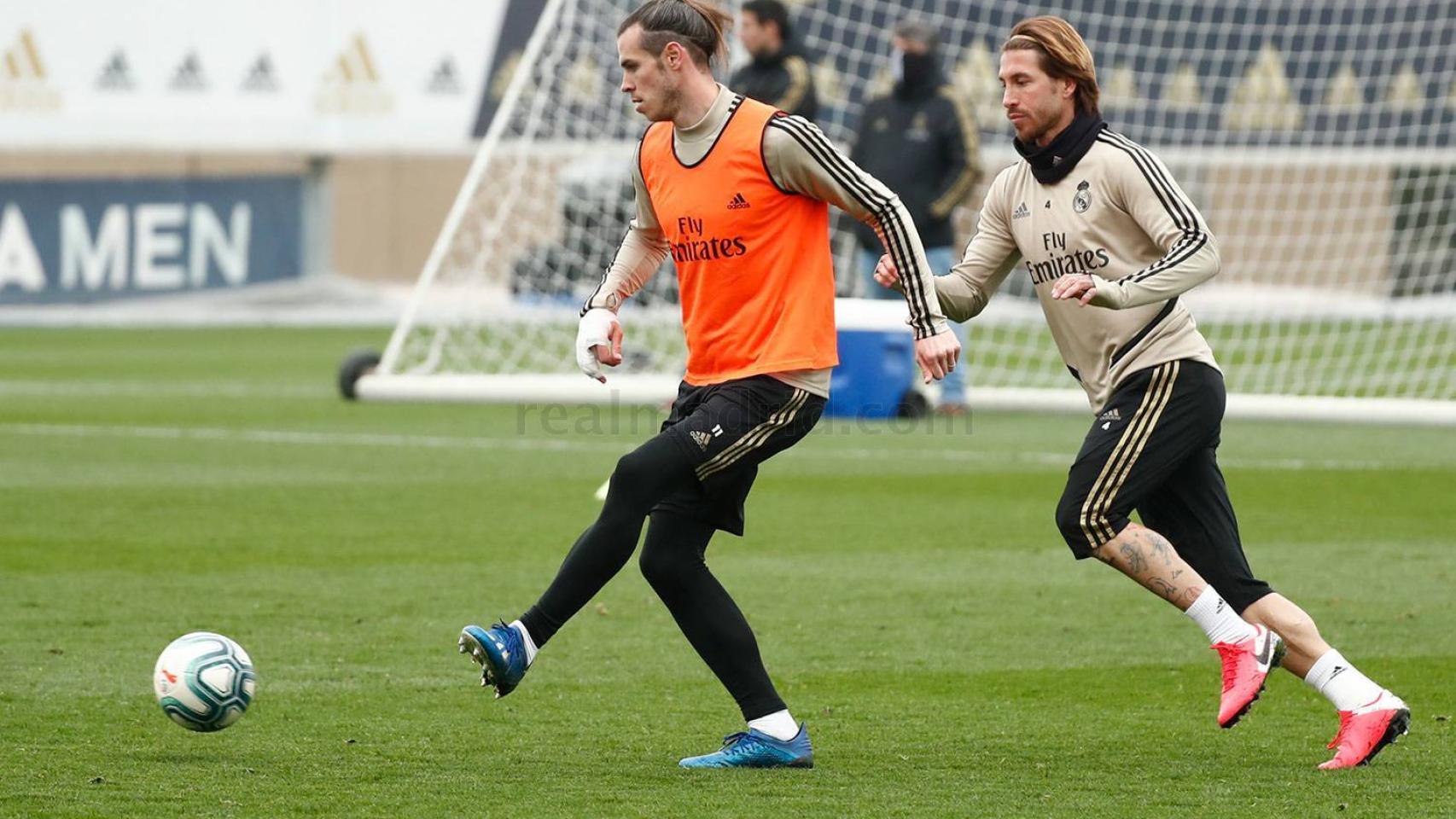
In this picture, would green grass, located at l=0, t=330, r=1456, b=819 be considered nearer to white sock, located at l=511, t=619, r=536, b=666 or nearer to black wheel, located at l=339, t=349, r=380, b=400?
white sock, located at l=511, t=619, r=536, b=666

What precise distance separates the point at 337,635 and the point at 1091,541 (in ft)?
8.93

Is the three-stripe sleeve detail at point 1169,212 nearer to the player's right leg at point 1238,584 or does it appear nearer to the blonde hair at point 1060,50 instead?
the blonde hair at point 1060,50

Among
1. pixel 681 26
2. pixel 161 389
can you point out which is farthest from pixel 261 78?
pixel 681 26

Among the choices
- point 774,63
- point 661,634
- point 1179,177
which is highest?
point 661,634

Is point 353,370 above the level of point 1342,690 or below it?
below

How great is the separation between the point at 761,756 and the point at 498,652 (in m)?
0.67

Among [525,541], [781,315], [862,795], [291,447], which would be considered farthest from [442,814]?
[291,447]

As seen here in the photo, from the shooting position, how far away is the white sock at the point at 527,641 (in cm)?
521

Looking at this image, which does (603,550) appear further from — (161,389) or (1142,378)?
(161,389)

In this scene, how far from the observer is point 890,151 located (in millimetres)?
14047

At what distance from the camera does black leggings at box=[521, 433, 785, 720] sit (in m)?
5.26

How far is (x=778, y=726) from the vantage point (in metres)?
5.24

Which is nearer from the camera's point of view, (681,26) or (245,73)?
(681,26)

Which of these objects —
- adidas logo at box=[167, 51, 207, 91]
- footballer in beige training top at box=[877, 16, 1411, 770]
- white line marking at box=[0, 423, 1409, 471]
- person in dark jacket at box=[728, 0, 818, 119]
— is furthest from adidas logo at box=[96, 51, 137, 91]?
footballer in beige training top at box=[877, 16, 1411, 770]
